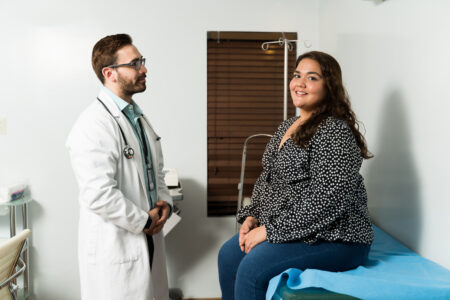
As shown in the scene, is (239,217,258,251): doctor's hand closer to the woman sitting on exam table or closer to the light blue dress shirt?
the woman sitting on exam table

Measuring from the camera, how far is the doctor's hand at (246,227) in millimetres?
1702

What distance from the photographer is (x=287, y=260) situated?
4.75ft

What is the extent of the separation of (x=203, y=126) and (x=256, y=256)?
154 cm

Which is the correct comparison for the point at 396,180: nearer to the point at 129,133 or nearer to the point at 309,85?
the point at 309,85

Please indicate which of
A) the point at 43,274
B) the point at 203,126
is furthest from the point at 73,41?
the point at 43,274

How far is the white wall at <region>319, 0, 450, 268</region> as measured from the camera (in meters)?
1.54

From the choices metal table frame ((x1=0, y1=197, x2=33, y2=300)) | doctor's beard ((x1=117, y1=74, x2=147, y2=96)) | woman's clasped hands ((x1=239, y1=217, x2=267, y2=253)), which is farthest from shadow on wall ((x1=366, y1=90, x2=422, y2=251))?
metal table frame ((x1=0, y1=197, x2=33, y2=300))

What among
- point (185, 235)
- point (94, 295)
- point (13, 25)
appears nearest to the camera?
point (94, 295)

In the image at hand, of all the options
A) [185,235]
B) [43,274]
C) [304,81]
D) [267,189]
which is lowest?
[43,274]

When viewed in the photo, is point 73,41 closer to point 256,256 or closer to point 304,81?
point 304,81

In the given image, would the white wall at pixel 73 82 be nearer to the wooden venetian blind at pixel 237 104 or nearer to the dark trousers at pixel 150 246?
the wooden venetian blind at pixel 237 104

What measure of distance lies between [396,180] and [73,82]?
2025 mm

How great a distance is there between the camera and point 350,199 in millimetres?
1486

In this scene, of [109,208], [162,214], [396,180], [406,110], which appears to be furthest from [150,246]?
[406,110]
